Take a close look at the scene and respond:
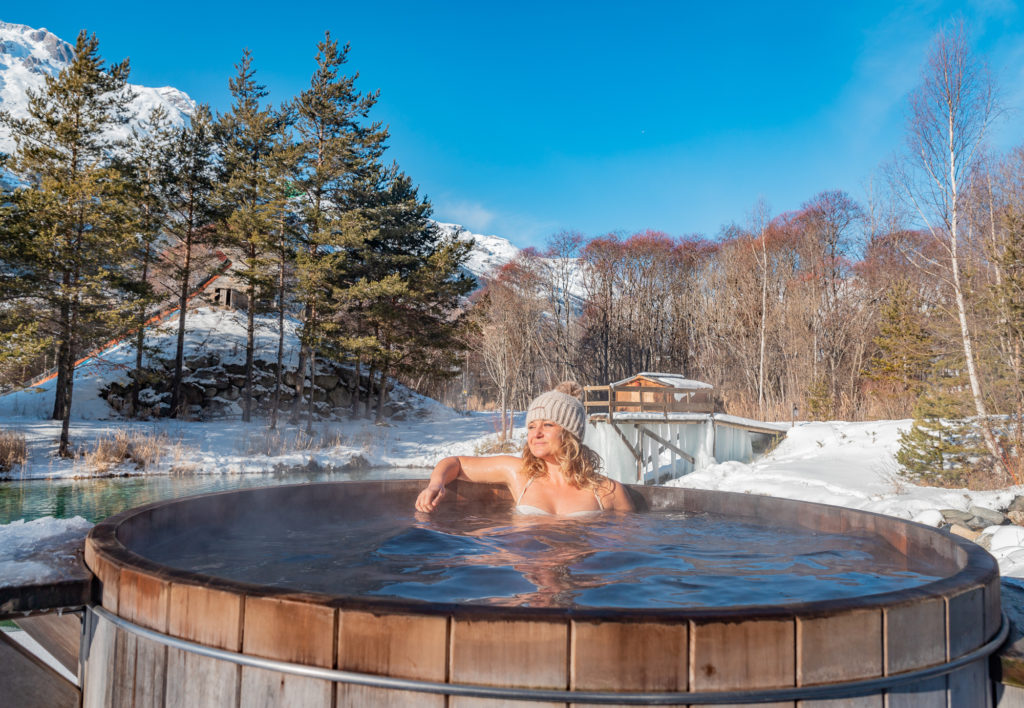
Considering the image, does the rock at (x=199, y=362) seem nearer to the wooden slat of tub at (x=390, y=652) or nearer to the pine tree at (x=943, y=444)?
the pine tree at (x=943, y=444)

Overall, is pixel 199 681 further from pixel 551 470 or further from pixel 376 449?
pixel 376 449

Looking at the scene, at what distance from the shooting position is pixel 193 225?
54.0 feet

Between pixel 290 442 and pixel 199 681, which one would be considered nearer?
pixel 199 681

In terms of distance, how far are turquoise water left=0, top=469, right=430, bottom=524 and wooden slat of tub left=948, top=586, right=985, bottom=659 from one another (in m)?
6.91

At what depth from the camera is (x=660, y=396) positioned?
16.6m

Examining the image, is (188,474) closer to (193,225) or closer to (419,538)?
(193,225)

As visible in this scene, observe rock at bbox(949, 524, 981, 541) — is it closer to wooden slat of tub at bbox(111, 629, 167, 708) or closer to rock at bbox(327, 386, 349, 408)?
wooden slat of tub at bbox(111, 629, 167, 708)

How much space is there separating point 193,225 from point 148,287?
288cm

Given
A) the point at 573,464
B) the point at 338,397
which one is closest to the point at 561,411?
the point at 573,464

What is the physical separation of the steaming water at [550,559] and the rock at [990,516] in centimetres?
389

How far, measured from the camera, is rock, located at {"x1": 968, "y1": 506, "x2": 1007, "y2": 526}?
550 cm

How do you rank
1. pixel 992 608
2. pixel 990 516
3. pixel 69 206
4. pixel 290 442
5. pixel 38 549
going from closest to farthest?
pixel 992 608, pixel 38 549, pixel 990 516, pixel 69 206, pixel 290 442

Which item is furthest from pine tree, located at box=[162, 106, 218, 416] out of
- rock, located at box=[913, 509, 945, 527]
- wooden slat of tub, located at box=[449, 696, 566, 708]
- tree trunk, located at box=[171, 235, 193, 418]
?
wooden slat of tub, located at box=[449, 696, 566, 708]

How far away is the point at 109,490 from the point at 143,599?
950 cm
